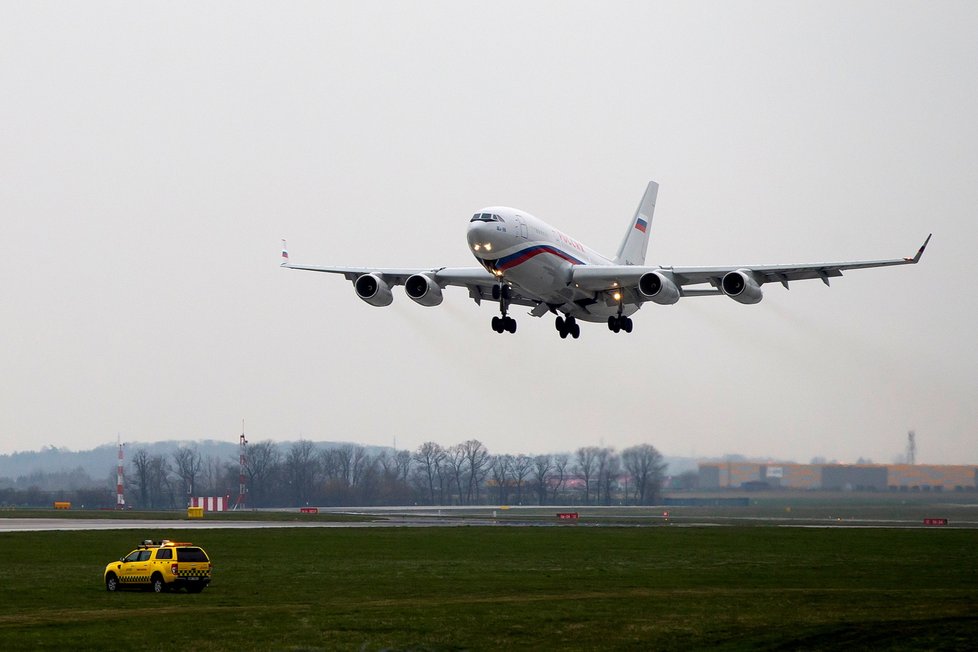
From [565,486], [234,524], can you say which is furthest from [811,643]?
[565,486]

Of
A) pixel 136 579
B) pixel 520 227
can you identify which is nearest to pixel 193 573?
pixel 136 579

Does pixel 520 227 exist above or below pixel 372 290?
above

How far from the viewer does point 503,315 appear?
227ft

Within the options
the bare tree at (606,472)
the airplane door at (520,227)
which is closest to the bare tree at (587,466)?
the bare tree at (606,472)

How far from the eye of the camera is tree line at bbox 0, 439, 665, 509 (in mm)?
167875

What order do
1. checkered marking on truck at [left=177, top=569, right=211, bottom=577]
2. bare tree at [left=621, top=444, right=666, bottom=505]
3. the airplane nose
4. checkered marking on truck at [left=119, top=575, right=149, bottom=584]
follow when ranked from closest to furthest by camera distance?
1. checkered marking on truck at [left=177, top=569, right=211, bottom=577]
2. checkered marking on truck at [left=119, top=575, right=149, bottom=584]
3. the airplane nose
4. bare tree at [left=621, top=444, right=666, bottom=505]

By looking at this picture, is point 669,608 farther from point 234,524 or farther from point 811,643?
point 234,524

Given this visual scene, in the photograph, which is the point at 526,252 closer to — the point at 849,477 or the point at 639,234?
the point at 639,234

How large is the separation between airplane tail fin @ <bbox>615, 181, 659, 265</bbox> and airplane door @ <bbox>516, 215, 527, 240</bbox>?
64.5 feet

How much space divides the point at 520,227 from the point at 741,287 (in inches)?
457

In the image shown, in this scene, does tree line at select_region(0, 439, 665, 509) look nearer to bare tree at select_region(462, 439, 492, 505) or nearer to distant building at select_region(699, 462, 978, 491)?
bare tree at select_region(462, 439, 492, 505)

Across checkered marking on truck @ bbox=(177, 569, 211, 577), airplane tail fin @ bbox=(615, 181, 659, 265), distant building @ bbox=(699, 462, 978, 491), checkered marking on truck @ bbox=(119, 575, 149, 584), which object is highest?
airplane tail fin @ bbox=(615, 181, 659, 265)

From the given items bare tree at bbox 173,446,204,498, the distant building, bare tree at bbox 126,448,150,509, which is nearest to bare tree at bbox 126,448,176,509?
bare tree at bbox 126,448,150,509

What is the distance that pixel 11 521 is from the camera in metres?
98.3
